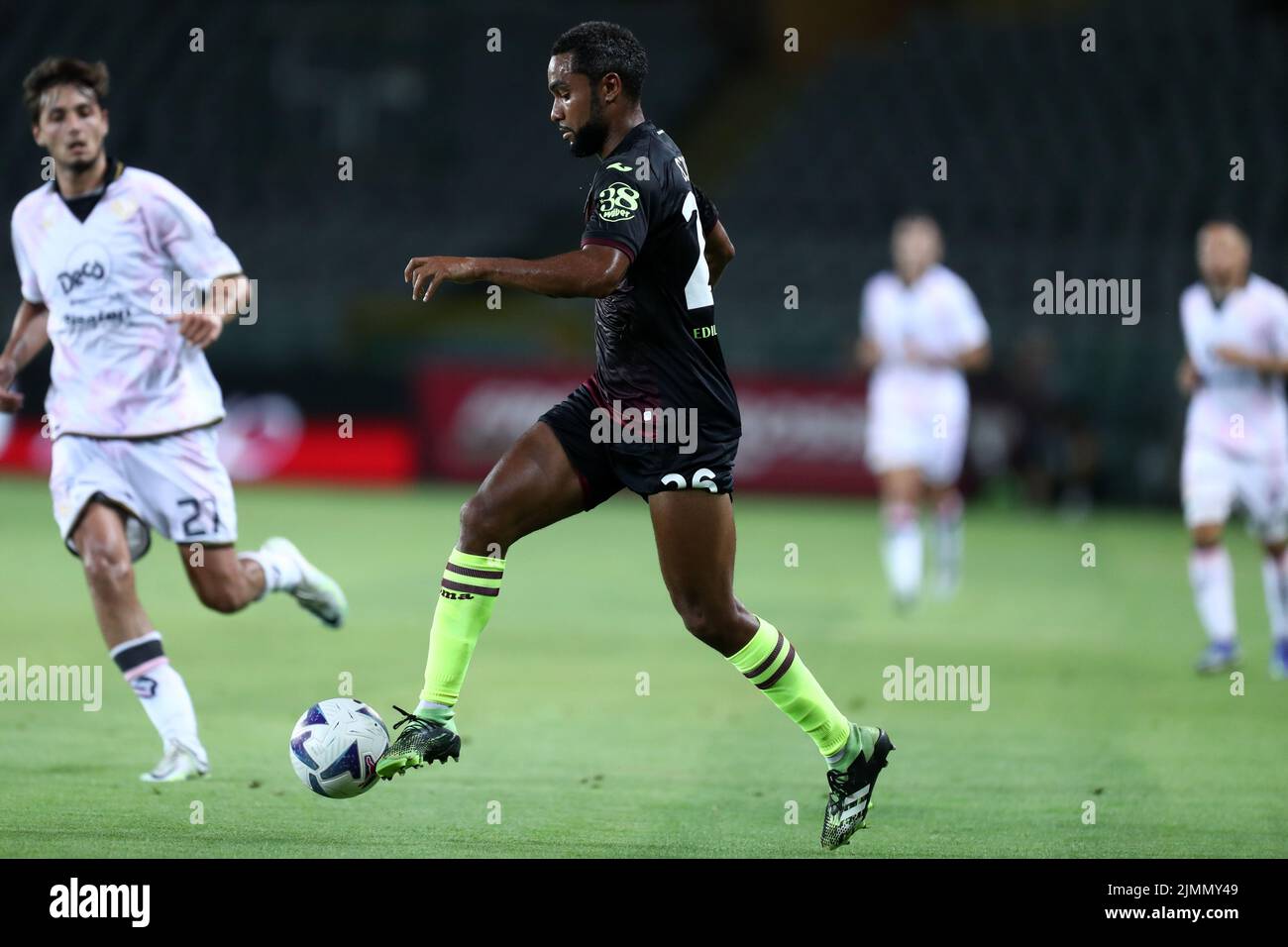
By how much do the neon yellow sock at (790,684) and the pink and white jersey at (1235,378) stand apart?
5173 millimetres

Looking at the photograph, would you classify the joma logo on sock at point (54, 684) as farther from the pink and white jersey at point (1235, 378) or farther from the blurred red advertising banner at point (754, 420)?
the blurred red advertising banner at point (754, 420)

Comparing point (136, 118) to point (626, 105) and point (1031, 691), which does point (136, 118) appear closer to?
point (1031, 691)

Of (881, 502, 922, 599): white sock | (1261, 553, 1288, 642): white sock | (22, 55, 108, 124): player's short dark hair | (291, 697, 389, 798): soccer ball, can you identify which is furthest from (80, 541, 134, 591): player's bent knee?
(881, 502, 922, 599): white sock

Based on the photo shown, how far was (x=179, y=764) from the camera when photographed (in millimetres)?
6727

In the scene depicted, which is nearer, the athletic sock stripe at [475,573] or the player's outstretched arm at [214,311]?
the athletic sock stripe at [475,573]

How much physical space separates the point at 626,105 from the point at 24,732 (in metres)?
3.92

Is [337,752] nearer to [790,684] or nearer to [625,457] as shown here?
[625,457]

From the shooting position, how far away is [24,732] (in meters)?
A: 7.71

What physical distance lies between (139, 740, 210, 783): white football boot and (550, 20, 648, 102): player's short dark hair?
292cm

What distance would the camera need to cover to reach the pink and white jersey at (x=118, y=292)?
6898 mm

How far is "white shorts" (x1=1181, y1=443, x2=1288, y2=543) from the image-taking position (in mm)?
10430

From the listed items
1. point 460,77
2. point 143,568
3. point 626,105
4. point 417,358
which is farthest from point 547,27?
point 626,105

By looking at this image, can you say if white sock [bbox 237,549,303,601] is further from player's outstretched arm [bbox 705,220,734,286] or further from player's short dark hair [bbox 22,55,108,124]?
player's outstretched arm [bbox 705,220,734,286]

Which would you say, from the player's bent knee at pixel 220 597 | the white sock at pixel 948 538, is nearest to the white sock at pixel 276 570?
the player's bent knee at pixel 220 597
